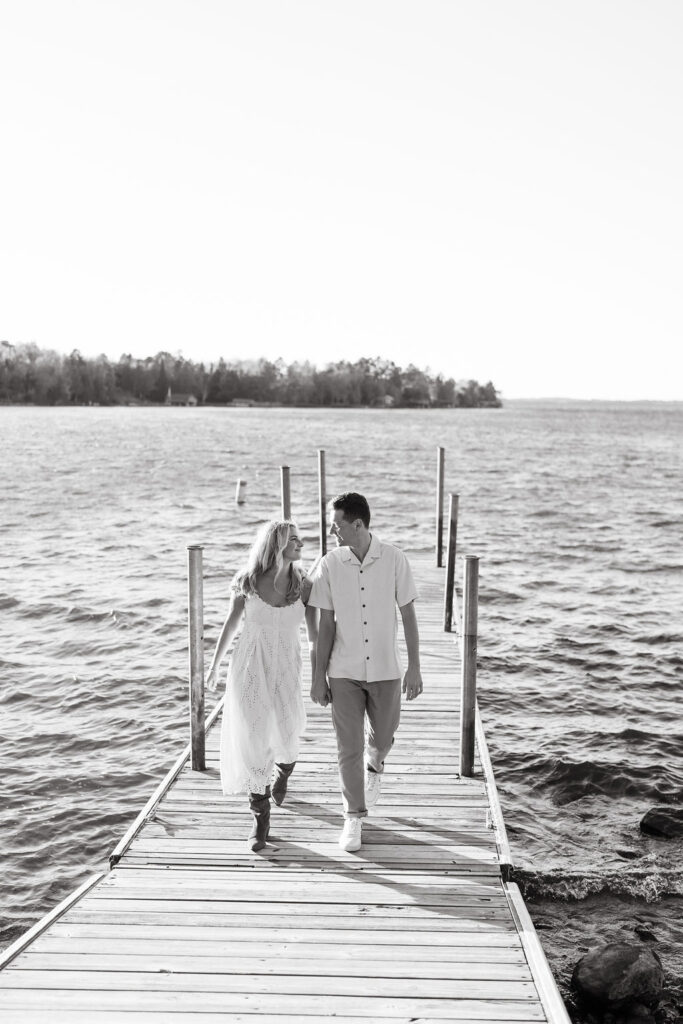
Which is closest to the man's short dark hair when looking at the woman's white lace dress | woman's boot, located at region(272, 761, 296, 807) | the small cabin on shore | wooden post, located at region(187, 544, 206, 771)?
the woman's white lace dress

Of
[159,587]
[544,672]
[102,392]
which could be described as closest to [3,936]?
[544,672]

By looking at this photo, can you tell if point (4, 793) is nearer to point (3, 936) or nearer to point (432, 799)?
point (3, 936)

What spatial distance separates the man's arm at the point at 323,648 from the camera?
229 inches

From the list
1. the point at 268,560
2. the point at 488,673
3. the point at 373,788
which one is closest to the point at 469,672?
the point at 373,788

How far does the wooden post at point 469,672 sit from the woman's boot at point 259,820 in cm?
196

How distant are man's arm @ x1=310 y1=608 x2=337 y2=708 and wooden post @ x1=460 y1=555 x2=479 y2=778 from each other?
1.87 m

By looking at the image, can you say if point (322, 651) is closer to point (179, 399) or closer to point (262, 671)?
point (262, 671)

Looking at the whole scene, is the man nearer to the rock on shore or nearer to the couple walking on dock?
the couple walking on dock

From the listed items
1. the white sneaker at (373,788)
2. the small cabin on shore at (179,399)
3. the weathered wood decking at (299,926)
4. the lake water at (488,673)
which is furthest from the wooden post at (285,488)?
the small cabin on shore at (179,399)

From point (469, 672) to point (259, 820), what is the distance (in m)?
2.20

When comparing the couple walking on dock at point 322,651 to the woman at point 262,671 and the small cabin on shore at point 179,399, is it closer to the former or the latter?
the woman at point 262,671

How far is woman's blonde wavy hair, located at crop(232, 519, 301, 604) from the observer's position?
229 inches

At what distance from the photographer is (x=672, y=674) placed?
15.0 m

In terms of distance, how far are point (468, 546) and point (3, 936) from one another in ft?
69.8
